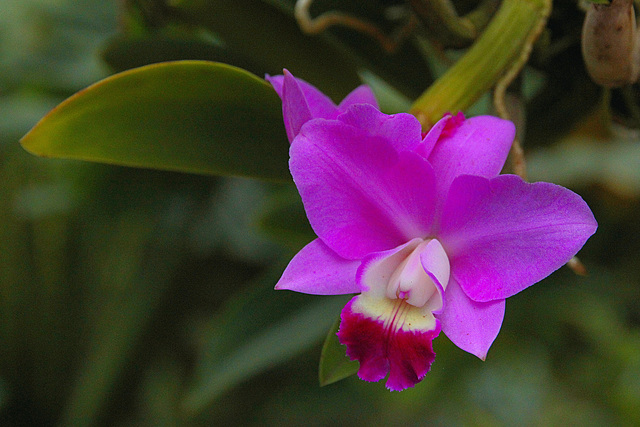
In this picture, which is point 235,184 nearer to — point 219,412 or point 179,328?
point 179,328

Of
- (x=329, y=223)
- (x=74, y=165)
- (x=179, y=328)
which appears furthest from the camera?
(x=179, y=328)

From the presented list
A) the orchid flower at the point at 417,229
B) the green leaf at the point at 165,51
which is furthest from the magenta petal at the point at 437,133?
the green leaf at the point at 165,51

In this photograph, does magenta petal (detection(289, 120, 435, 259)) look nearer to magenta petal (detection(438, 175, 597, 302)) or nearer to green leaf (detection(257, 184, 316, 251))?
magenta petal (detection(438, 175, 597, 302))

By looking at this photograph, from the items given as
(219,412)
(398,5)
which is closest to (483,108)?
(398,5)

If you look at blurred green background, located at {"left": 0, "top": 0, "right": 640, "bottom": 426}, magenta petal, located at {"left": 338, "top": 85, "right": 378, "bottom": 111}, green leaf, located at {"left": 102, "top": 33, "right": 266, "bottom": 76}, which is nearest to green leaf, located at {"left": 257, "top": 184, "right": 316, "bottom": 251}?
blurred green background, located at {"left": 0, "top": 0, "right": 640, "bottom": 426}

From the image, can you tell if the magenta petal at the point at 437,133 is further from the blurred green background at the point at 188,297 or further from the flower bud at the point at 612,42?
the blurred green background at the point at 188,297

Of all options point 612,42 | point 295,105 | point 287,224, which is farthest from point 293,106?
point 287,224

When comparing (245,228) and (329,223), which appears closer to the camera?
(329,223)
